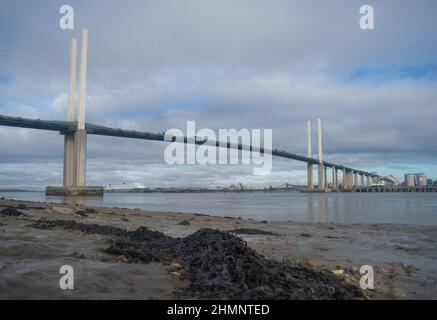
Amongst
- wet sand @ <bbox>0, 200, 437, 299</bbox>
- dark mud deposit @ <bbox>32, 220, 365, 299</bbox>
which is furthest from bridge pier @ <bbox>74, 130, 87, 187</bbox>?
dark mud deposit @ <bbox>32, 220, 365, 299</bbox>

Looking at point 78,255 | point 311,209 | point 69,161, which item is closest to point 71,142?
point 69,161

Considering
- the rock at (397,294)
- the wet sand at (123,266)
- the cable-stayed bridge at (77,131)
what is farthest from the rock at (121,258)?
the cable-stayed bridge at (77,131)

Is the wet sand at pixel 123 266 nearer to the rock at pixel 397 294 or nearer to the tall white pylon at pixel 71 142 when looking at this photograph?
the rock at pixel 397 294

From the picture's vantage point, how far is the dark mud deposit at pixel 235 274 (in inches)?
182

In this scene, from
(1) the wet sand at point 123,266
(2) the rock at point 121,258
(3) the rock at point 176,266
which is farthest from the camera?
(2) the rock at point 121,258

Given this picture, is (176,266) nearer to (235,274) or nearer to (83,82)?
(235,274)

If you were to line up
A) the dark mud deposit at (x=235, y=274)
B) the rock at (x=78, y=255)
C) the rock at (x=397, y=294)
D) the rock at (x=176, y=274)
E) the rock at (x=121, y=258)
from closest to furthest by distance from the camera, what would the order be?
the dark mud deposit at (x=235, y=274) < the rock at (x=397, y=294) < the rock at (x=176, y=274) < the rock at (x=121, y=258) < the rock at (x=78, y=255)

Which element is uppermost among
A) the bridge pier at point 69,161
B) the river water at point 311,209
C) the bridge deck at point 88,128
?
the bridge deck at point 88,128

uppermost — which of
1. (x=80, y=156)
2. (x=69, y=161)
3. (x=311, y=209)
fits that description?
(x=80, y=156)

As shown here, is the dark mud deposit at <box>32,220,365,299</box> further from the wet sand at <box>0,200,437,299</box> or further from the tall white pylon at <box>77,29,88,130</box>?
the tall white pylon at <box>77,29,88,130</box>

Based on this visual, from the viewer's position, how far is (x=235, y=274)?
5.21 metres

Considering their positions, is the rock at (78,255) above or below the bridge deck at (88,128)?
below

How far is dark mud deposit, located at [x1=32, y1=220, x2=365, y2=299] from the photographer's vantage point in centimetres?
461
